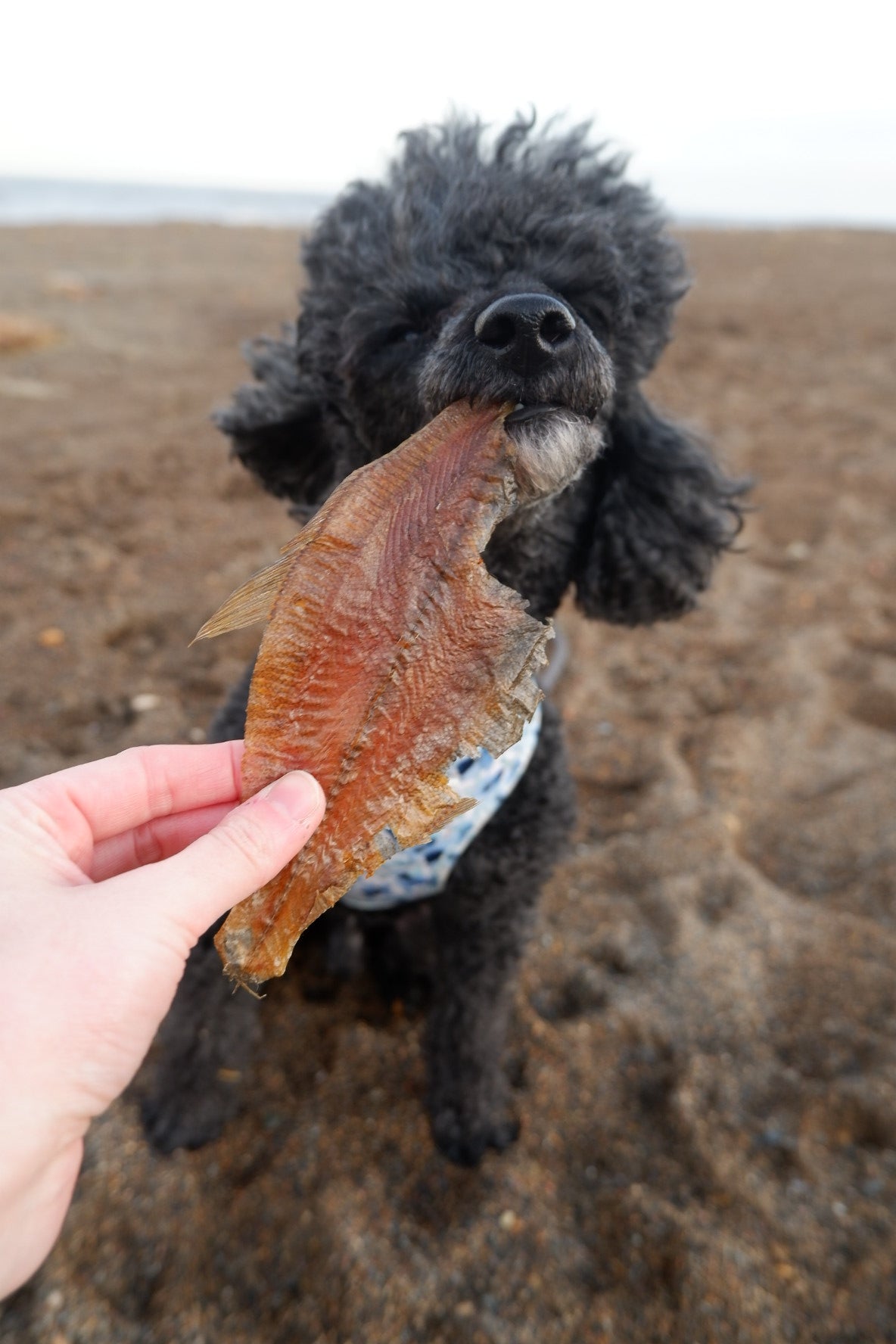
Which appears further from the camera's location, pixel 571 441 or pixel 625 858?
pixel 625 858

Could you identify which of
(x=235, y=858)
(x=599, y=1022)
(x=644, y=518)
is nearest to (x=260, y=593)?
(x=235, y=858)

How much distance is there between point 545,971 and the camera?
87.9 inches

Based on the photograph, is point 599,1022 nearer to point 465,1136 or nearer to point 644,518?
point 465,1136

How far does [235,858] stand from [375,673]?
260 millimetres

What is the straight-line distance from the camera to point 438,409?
4.03ft

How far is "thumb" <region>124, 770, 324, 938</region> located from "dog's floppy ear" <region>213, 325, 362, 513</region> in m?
1.07

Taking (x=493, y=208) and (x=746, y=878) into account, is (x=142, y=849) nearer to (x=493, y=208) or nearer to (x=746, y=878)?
(x=493, y=208)

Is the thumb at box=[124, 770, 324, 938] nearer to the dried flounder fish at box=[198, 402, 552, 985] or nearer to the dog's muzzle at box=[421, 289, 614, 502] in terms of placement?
the dried flounder fish at box=[198, 402, 552, 985]

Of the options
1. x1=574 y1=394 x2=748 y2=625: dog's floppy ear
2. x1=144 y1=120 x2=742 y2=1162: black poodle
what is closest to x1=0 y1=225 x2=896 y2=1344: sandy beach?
x1=144 y1=120 x2=742 y2=1162: black poodle

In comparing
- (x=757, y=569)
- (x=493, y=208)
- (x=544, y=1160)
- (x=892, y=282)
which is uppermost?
(x=493, y=208)

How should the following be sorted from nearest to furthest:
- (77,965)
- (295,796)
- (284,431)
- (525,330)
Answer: (77,965), (295,796), (525,330), (284,431)

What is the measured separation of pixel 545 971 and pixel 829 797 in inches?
48.6

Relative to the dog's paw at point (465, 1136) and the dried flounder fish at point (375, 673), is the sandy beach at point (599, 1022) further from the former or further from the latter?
the dried flounder fish at point (375, 673)

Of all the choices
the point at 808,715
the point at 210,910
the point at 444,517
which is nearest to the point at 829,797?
the point at 808,715
